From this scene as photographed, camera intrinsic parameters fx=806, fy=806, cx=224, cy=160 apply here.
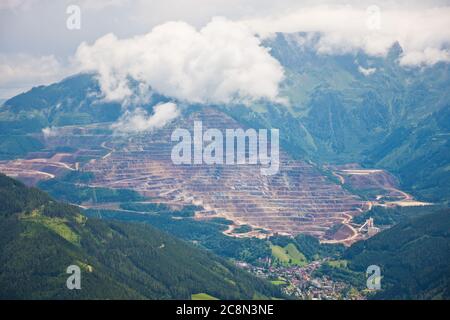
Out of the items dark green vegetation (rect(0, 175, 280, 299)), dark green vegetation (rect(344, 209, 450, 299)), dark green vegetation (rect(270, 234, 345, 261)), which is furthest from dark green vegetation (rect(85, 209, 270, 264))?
dark green vegetation (rect(344, 209, 450, 299))

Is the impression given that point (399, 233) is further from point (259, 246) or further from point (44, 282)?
point (44, 282)

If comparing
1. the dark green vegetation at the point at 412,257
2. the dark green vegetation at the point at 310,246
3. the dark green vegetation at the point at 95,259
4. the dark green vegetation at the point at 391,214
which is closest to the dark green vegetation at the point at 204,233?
the dark green vegetation at the point at 310,246

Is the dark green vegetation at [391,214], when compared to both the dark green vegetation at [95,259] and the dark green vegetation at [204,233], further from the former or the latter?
the dark green vegetation at [95,259]

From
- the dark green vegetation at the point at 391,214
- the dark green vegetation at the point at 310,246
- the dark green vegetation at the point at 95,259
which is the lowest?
the dark green vegetation at the point at 95,259

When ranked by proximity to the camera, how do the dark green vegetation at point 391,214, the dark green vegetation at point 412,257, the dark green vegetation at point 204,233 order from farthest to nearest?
the dark green vegetation at point 391,214, the dark green vegetation at point 204,233, the dark green vegetation at point 412,257

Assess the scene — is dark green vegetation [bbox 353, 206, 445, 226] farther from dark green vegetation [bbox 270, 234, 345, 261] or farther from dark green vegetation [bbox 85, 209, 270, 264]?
dark green vegetation [bbox 85, 209, 270, 264]

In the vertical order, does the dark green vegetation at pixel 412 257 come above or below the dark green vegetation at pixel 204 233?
below
